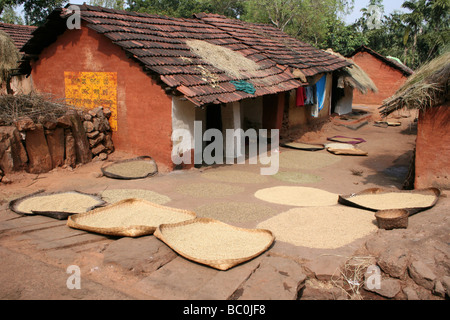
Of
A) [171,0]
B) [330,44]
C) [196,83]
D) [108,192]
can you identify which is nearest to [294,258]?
[108,192]

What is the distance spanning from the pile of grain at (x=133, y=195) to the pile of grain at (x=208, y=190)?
0.58m

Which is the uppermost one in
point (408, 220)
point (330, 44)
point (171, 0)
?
point (171, 0)

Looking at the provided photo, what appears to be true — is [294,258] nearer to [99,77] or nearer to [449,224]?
[449,224]

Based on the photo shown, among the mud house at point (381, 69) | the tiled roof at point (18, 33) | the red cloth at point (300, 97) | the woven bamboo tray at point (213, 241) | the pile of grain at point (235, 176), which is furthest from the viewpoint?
the mud house at point (381, 69)

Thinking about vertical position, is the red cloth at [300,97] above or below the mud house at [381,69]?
below

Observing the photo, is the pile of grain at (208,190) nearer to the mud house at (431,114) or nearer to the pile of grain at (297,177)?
the pile of grain at (297,177)

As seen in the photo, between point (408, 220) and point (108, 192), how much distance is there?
17.3 ft

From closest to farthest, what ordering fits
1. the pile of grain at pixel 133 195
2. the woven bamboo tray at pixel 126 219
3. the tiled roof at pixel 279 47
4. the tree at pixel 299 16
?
the woven bamboo tray at pixel 126 219
the pile of grain at pixel 133 195
the tiled roof at pixel 279 47
the tree at pixel 299 16

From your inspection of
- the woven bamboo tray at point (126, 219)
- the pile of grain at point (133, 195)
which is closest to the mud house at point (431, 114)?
the woven bamboo tray at point (126, 219)

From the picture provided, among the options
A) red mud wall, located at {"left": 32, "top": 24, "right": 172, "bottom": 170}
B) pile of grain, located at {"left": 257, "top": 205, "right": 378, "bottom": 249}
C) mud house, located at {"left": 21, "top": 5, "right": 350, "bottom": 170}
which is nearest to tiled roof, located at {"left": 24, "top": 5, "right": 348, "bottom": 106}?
mud house, located at {"left": 21, "top": 5, "right": 350, "bottom": 170}

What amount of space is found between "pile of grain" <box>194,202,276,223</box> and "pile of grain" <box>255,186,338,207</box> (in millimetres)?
592

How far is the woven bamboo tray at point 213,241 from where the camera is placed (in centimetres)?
441

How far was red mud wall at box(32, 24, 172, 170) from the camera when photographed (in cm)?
920

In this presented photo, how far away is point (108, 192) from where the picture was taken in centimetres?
739
